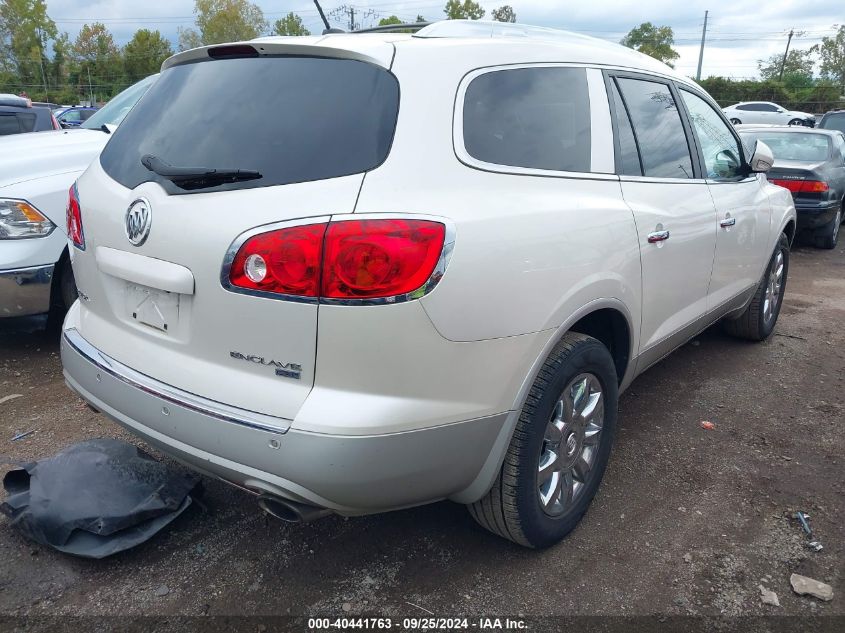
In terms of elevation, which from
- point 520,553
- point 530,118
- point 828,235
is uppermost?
point 530,118

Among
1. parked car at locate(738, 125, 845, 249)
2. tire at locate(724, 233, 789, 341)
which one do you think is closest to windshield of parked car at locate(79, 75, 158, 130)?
tire at locate(724, 233, 789, 341)

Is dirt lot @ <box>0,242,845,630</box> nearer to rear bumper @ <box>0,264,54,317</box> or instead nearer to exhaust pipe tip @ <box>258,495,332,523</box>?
exhaust pipe tip @ <box>258,495,332,523</box>

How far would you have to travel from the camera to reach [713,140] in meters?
3.94

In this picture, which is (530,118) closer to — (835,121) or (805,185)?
(805,185)

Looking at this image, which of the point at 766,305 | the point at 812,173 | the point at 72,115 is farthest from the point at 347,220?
the point at 72,115

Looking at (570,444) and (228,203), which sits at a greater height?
(228,203)

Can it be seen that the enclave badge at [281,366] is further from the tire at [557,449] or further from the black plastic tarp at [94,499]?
the black plastic tarp at [94,499]

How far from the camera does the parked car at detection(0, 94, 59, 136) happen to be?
6.38 metres

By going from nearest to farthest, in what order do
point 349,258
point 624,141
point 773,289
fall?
point 349,258
point 624,141
point 773,289

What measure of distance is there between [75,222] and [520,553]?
2.09m

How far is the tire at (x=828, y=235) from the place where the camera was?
9.43 metres

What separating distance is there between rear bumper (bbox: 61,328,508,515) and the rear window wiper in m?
0.64

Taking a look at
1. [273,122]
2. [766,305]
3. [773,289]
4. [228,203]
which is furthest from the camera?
[773,289]

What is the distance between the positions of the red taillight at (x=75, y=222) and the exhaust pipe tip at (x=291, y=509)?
4.06 ft
